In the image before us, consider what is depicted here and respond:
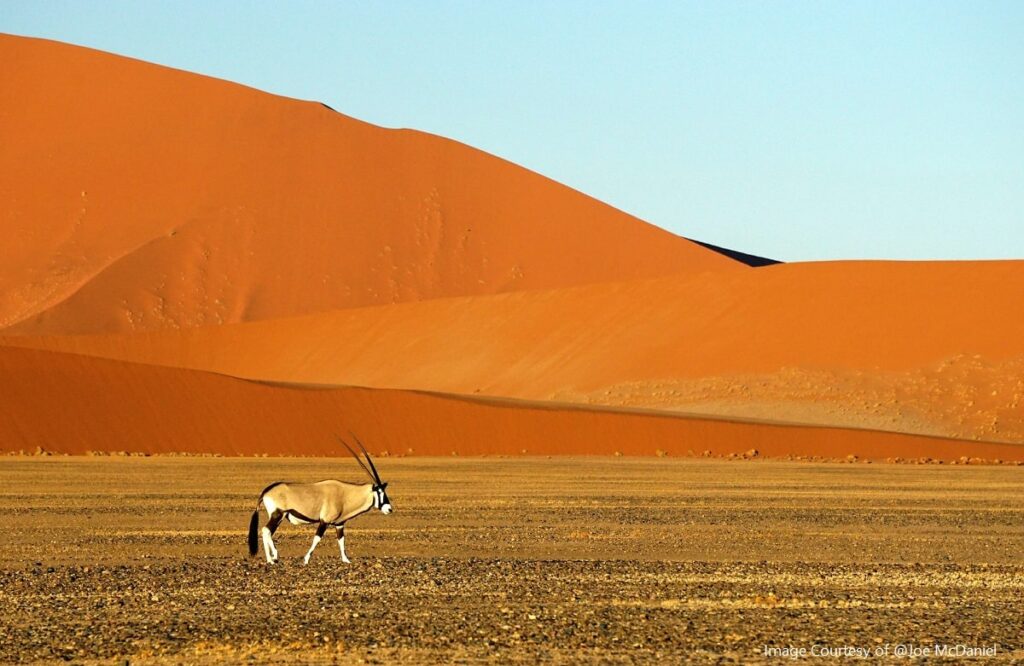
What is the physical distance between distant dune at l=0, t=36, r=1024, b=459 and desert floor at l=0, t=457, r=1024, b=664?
17054 millimetres

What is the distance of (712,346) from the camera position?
62375mm

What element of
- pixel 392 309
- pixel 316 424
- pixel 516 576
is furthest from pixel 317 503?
pixel 392 309

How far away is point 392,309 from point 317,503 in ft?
202

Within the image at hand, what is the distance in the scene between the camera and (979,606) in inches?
494

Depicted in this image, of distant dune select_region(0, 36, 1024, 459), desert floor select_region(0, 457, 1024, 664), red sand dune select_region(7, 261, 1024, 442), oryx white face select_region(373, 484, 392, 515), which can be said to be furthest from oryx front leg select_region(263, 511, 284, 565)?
red sand dune select_region(7, 261, 1024, 442)

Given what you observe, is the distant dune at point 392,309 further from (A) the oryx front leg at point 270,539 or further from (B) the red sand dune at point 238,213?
(A) the oryx front leg at point 270,539

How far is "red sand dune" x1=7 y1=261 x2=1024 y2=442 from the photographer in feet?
181

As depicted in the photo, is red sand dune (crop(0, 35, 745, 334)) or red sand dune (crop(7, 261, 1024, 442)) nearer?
red sand dune (crop(7, 261, 1024, 442))

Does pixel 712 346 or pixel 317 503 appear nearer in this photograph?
pixel 317 503

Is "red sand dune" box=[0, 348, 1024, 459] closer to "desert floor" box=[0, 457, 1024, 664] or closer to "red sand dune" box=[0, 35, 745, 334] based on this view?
"desert floor" box=[0, 457, 1024, 664]

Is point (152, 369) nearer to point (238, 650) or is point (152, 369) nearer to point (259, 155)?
point (238, 650)

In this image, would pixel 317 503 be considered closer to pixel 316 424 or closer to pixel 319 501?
pixel 319 501

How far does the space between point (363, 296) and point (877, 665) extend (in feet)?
237

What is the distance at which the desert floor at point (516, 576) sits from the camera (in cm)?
1061
